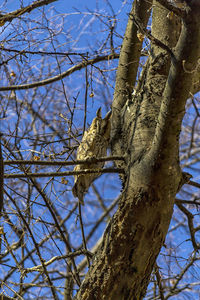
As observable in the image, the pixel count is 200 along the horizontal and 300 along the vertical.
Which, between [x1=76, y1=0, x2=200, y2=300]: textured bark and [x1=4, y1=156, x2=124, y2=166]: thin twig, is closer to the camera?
[x1=76, y1=0, x2=200, y2=300]: textured bark

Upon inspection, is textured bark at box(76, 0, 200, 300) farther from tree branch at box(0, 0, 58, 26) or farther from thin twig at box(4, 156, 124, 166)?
tree branch at box(0, 0, 58, 26)

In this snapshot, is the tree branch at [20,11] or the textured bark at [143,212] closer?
the textured bark at [143,212]

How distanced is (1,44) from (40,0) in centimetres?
61

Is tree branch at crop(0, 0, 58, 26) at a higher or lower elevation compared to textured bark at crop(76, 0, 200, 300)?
higher

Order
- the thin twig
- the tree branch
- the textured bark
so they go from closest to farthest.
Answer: the textured bark, the thin twig, the tree branch

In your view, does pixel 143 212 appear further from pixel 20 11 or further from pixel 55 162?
pixel 20 11

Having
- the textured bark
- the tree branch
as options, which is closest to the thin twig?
the textured bark

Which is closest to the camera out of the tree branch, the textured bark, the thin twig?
the textured bark

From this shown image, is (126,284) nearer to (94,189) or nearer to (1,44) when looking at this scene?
(1,44)

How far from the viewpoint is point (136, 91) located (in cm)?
311

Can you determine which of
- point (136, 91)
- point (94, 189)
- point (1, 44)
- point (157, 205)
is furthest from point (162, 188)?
point (94, 189)

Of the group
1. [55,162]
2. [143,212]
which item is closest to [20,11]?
[55,162]

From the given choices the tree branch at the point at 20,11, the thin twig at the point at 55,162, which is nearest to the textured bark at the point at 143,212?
the thin twig at the point at 55,162

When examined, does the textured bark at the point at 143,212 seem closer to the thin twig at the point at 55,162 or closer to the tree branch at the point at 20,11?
the thin twig at the point at 55,162
